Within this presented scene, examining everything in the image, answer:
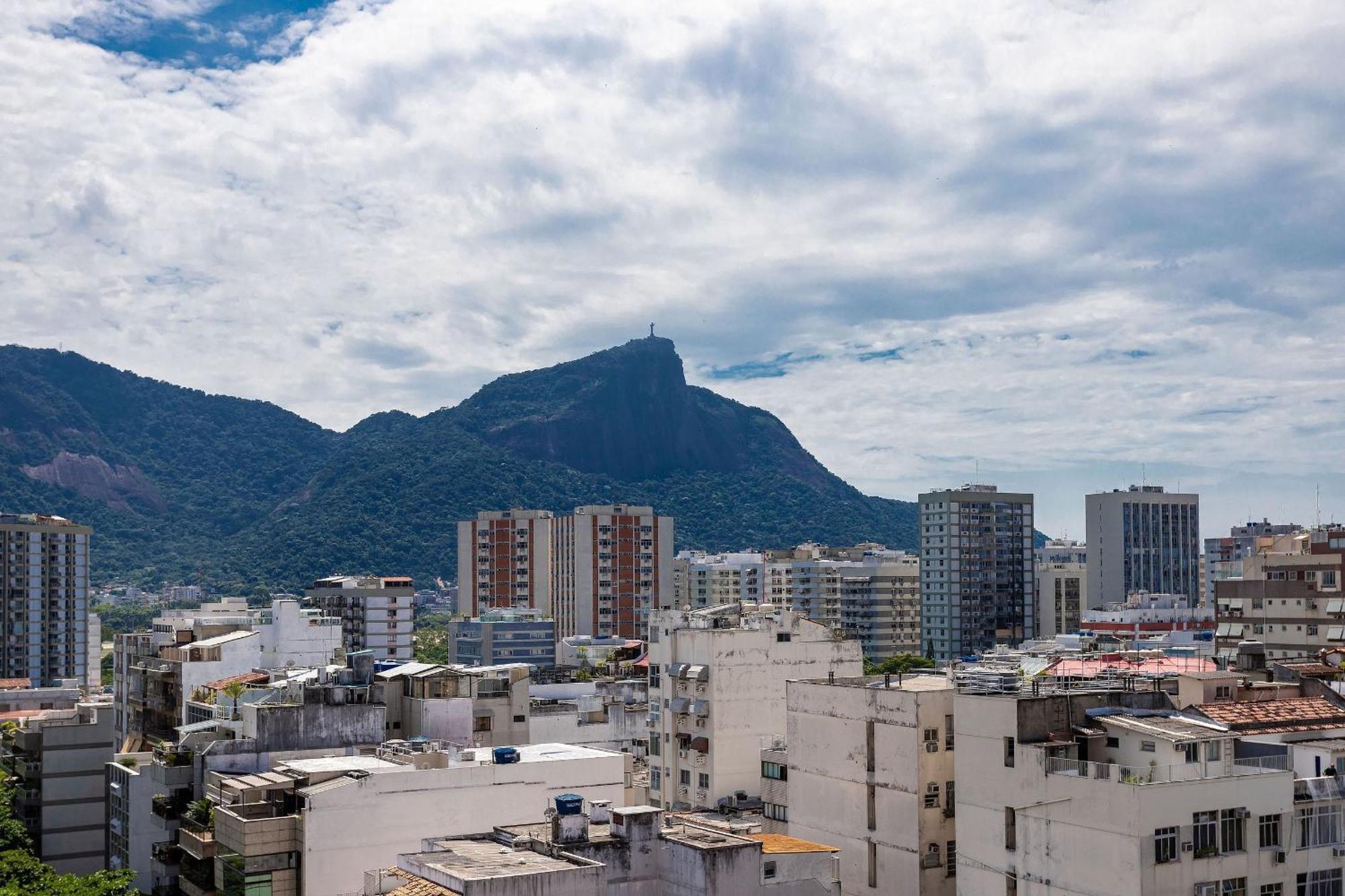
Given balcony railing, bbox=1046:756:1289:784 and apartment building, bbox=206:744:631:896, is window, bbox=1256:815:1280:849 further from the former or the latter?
apartment building, bbox=206:744:631:896

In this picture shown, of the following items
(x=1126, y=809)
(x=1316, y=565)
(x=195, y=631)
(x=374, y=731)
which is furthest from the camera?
(x=1316, y=565)

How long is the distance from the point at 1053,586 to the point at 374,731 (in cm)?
14406

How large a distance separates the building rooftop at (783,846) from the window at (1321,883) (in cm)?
1343

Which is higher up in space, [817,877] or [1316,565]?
[1316,565]

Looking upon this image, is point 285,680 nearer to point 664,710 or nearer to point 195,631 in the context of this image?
point 664,710

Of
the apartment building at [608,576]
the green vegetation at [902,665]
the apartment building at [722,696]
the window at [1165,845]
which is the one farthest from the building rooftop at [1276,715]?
the apartment building at [608,576]

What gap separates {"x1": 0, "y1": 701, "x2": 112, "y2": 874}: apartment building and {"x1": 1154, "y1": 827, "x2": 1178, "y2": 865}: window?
56380mm

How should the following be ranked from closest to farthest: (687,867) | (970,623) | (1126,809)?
(1126,809)
(687,867)
(970,623)

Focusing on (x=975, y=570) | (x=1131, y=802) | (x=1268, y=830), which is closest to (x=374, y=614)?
(x=975, y=570)

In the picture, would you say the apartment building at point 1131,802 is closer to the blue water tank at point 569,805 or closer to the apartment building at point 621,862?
the apartment building at point 621,862

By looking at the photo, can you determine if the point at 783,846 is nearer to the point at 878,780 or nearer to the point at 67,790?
the point at 878,780

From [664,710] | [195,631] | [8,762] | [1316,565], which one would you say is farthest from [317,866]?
[1316,565]

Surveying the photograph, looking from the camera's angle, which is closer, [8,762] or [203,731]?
[203,731]

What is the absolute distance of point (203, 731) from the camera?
64562 mm
